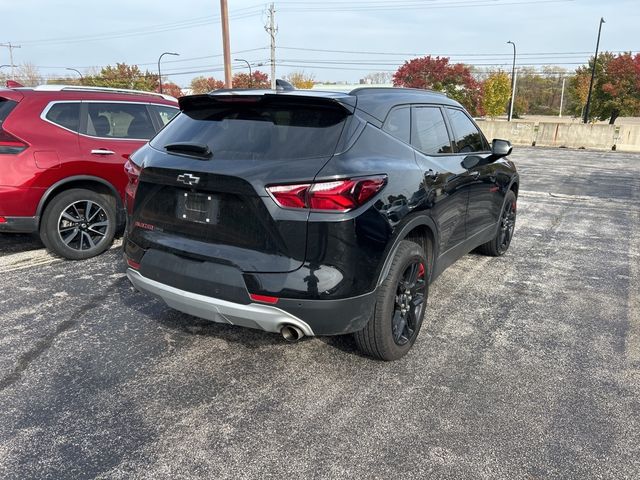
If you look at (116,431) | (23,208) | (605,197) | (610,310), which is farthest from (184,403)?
(605,197)

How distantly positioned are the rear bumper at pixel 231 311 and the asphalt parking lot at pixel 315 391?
1.51ft

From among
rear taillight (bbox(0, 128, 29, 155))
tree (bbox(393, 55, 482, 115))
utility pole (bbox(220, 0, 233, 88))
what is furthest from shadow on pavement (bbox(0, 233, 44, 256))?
tree (bbox(393, 55, 482, 115))

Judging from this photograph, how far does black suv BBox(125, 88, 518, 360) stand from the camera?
8.55 ft

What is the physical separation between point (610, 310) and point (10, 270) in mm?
5673

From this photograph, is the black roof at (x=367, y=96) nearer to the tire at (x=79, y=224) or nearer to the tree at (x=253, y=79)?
the tire at (x=79, y=224)

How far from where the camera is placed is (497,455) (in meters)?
2.42

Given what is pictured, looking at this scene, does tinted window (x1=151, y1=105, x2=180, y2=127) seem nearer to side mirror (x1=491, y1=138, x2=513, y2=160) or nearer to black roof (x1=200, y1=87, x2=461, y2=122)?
black roof (x1=200, y1=87, x2=461, y2=122)

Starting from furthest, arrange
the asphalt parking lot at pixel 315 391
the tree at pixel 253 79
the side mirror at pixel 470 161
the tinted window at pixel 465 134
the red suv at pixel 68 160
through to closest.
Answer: the tree at pixel 253 79 < the red suv at pixel 68 160 < the tinted window at pixel 465 134 < the side mirror at pixel 470 161 < the asphalt parking lot at pixel 315 391

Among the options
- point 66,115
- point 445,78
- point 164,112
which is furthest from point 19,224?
point 445,78

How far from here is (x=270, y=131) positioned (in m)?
2.83

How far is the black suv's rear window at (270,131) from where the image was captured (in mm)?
2717

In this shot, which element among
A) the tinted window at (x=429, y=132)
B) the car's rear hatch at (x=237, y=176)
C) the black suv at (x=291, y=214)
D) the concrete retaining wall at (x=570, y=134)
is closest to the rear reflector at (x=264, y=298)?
the black suv at (x=291, y=214)

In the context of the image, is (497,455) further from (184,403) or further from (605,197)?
(605,197)

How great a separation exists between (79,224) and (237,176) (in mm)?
3408
